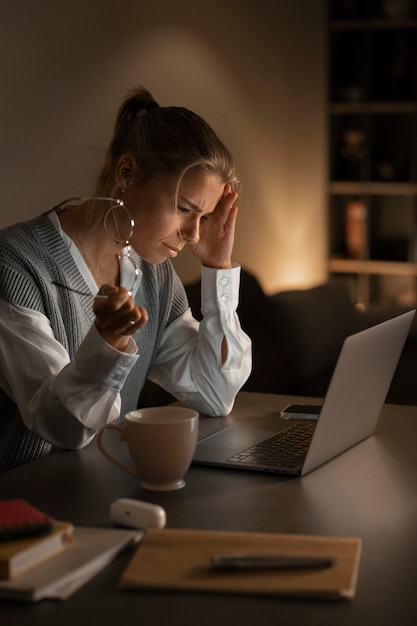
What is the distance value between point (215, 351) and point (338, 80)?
4124mm

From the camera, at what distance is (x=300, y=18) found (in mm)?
5387

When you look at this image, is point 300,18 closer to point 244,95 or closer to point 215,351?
point 244,95

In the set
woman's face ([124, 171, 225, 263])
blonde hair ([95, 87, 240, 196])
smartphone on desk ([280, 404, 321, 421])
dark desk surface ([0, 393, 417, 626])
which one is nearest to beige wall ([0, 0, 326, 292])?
blonde hair ([95, 87, 240, 196])

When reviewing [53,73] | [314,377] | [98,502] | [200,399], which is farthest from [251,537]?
[314,377]

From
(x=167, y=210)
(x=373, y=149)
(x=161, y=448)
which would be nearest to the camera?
(x=161, y=448)

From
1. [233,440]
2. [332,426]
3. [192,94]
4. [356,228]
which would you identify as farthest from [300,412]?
[356,228]

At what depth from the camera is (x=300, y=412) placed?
1.79 metres

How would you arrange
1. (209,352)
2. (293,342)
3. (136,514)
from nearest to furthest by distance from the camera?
(136,514) < (209,352) < (293,342)

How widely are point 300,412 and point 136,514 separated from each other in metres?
0.66

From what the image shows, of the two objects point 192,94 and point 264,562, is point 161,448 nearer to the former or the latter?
point 264,562

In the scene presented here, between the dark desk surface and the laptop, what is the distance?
0.03 m

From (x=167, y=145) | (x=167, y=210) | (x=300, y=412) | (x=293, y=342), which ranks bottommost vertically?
(x=293, y=342)

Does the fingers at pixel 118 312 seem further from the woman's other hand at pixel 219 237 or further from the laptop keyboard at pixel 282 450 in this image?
the woman's other hand at pixel 219 237

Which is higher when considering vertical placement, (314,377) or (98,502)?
(98,502)
